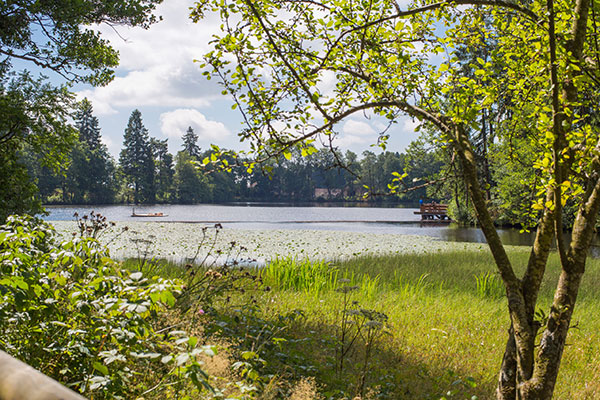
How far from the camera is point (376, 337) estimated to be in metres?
5.54

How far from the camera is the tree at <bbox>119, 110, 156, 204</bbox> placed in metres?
79.1

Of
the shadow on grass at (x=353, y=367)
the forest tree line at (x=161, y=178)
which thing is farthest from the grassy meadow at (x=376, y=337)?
the forest tree line at (x=161, y=178)

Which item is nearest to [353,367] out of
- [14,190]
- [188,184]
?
[14,190]

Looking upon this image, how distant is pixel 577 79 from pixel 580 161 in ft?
1.90

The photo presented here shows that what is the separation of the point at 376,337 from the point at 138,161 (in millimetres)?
81418

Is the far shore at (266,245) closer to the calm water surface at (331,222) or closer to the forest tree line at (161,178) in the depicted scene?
the calm water surface at (331,222)

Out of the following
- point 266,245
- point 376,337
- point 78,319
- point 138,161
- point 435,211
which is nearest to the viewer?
point 78,319

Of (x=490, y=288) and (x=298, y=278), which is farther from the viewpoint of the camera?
(x=490, y=288)

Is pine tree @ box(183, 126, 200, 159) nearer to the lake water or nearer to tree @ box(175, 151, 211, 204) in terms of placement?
tree @ box(175, 151, 211, 204)

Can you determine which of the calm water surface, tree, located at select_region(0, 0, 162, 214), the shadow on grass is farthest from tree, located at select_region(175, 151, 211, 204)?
the shadow on grass

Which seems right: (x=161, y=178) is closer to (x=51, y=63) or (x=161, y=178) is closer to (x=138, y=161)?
(x=138, y=161)

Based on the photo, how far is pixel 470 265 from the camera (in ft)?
40.4

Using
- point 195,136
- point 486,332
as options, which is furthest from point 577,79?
point 195,136

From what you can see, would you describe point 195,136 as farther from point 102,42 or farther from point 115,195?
point 102,42
